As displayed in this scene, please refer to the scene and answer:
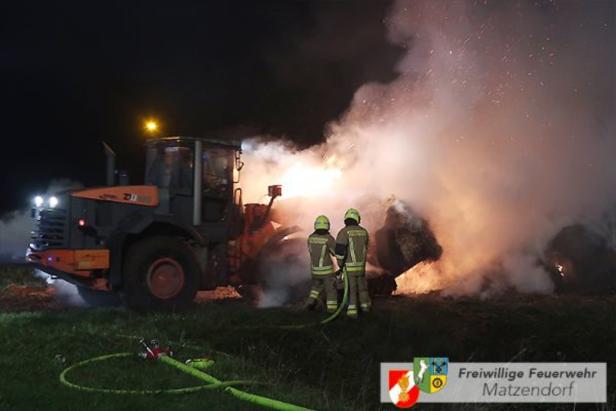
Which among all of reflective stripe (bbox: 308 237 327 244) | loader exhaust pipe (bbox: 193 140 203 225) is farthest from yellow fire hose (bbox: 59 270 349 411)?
loader exhaust pipe (bbox: 193 140 203 225)

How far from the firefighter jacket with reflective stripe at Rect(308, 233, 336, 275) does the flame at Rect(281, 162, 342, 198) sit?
10.4ft

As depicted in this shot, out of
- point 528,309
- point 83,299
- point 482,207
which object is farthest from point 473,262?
point 83,299

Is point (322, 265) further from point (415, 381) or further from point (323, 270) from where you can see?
point (415, 381)

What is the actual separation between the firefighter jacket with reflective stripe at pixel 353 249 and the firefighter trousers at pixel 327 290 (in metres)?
0.32

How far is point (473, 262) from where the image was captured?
14328mm

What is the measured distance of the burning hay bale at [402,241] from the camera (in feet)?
40.6

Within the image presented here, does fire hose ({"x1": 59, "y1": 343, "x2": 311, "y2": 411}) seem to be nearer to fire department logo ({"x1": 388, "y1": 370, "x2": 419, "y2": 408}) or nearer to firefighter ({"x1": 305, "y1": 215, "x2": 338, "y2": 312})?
fire department logo ({"x1": 388, "y1": 370, "x2": 419, "y2": 408})

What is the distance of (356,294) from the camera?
982 centimetres

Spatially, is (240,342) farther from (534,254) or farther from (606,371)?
(534,254)

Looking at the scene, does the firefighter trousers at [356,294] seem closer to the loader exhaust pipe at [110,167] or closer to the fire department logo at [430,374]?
the fire department logo at [430,374]

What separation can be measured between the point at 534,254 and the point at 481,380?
26.5 feet

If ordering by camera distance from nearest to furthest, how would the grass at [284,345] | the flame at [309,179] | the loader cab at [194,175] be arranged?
the grass at [284,345]
the loader cab at [194,175]
the flame at [309,179]

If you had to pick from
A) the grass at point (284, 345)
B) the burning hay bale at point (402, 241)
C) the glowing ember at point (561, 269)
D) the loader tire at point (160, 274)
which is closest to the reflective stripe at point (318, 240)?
the grass at point (284, 345)

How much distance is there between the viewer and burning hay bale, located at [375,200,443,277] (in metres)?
12.4
